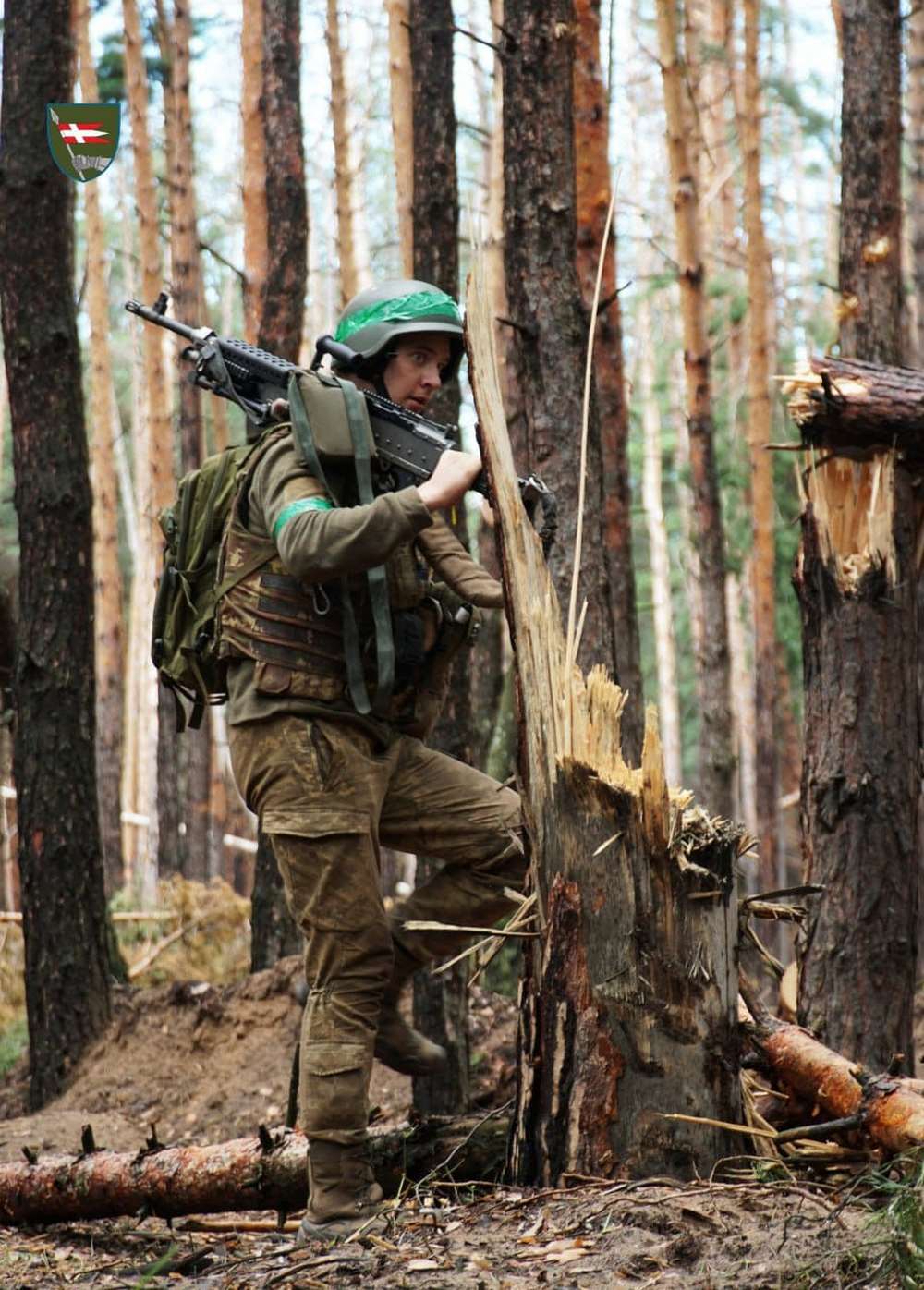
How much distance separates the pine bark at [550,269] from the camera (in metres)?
5.85

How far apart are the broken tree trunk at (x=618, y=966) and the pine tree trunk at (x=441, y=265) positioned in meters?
2.42

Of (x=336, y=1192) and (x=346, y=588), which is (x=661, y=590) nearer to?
(x=346, y=588)

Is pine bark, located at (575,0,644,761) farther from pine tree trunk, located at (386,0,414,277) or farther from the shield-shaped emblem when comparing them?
the shield-shaped emblem

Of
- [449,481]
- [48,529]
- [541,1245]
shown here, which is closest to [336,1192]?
[541,1245]

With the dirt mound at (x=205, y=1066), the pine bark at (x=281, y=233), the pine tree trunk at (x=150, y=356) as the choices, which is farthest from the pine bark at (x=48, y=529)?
the pine tree trunk at (x=150, y=356)

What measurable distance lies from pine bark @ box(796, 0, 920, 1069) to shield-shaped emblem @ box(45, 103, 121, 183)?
394 cm

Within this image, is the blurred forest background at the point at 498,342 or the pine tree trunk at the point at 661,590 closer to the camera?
the blurred forest background at the point at 498,342

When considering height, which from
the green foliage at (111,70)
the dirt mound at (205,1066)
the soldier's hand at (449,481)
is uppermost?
the green foliage at (111,70)

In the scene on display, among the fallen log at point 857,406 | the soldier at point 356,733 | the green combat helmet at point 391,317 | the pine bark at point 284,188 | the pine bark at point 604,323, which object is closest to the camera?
the soldier at point 356,733

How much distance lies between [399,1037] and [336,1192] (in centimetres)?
55

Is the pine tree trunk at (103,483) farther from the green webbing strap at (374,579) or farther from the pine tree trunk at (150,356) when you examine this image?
the green webbing strap at (374,579)

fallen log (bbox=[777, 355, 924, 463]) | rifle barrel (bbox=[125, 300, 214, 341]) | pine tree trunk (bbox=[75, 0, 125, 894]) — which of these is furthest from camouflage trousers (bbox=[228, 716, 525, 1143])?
pine tree trunk (bbox=[75, 0, 125, 894])

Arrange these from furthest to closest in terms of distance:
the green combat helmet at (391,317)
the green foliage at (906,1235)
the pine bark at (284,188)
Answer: the pine bark at (284,188), the green combat helmet at (391,317), the green foliage at (906,1235)

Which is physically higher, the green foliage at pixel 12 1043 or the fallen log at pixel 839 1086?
the fallen log at pixel 839 1086
